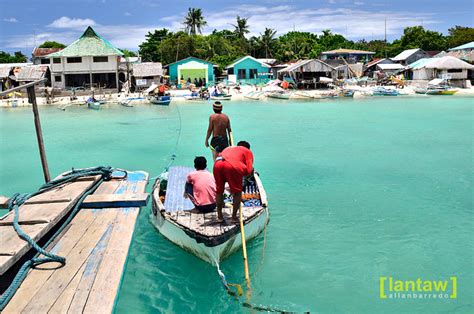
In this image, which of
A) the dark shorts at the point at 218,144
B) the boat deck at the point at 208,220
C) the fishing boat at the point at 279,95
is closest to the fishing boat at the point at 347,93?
the fishing boat at the point at 279,95

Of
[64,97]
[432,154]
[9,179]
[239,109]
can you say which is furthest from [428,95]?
[9,179]

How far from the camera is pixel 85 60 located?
46312 millimetres

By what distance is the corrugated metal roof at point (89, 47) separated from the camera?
45.7 metres

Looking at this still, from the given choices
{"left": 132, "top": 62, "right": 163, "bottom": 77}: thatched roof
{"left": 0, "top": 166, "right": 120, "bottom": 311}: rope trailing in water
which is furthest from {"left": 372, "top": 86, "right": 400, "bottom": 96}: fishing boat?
{"left": 0, "top": 166, "right": 120, "bottom": 311}: rope trailing in water

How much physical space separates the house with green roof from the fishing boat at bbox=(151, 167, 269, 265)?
40.8m

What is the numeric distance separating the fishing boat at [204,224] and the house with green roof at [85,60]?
4083 centimetres

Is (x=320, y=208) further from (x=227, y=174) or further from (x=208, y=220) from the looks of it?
(x=227, y=174)

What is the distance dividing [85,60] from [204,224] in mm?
43965

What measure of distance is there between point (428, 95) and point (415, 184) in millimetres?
38945

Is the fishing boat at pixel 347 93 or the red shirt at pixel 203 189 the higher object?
the fishing boat at pixel 347 93

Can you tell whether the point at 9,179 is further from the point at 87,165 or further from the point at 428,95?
the point at 428,95

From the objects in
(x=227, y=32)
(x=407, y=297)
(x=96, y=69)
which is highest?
(x=227, y=32)

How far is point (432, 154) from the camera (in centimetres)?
1745

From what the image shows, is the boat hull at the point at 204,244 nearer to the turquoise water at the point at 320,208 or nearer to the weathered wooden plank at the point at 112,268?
the turquoise water at the point at 320,208
